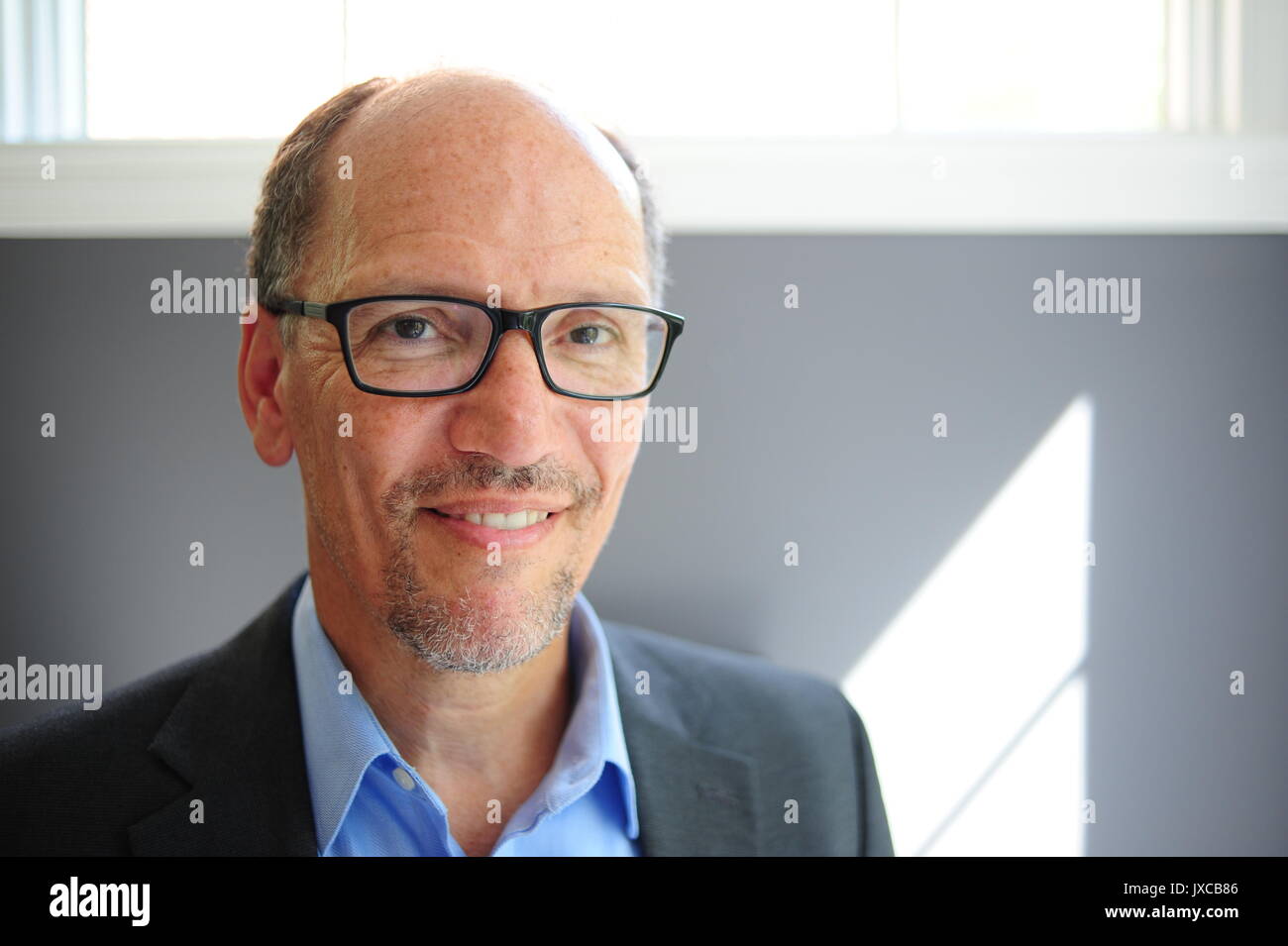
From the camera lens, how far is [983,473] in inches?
58.9

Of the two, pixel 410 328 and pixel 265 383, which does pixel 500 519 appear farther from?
pixel 265 383

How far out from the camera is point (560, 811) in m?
1.12

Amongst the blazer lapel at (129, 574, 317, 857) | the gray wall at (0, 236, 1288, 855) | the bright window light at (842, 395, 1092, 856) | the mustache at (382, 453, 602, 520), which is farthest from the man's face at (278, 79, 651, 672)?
the bright window light at (842, 395, 1092, 856)

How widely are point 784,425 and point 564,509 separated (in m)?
0.52

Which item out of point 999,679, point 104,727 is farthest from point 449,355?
point 999,679

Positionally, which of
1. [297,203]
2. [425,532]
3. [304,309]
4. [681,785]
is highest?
[297,203]

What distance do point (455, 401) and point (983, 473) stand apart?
35.2 inches

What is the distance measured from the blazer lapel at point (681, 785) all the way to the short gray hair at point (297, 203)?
540mm

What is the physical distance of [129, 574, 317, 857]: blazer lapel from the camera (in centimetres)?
99

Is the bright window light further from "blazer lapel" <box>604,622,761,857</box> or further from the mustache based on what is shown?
the mustache

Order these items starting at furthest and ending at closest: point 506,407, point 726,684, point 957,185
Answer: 1. point 957,185
2. point 726,684
3. point 506,407

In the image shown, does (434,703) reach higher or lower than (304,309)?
lower

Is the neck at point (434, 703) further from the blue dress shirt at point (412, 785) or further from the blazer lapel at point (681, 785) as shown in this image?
the blazer lapel at point (681, 785)

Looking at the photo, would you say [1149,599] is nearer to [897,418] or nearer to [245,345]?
[897,418]
